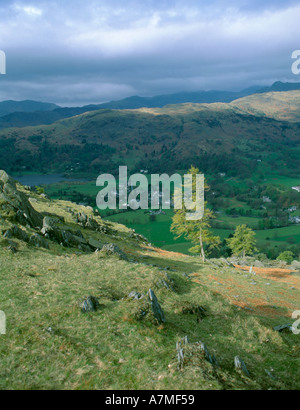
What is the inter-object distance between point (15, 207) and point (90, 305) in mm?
22279

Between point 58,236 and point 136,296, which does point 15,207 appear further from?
point 136,296

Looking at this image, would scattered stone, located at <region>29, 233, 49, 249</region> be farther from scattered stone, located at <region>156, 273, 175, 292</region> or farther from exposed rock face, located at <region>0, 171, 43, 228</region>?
scattered stone, located at <region>156, 273, 175, 292</region>

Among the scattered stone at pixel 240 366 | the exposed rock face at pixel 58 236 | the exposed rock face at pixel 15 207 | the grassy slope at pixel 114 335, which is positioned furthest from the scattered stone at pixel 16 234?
the scattered stone at pixel 240 366

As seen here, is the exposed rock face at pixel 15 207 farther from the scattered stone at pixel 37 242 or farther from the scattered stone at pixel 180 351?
the scattered stone at pixel 180 351

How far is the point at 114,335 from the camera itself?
1433 centimetres

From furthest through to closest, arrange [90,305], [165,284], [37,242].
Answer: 1. [37,242]
2. [165,284]
3. [90,305]

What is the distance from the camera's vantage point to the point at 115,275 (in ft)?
80.1

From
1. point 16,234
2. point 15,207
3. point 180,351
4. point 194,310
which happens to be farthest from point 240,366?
point 15,207

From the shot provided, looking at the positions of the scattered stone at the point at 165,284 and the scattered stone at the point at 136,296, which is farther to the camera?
the scattered stone at the point at 165,284

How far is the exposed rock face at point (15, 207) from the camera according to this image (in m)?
32.0

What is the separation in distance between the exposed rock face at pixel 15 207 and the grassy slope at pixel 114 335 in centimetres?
661

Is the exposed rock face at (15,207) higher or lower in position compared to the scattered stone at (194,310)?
higher
